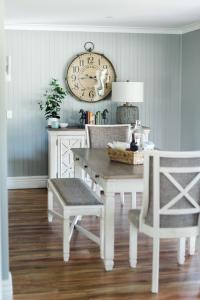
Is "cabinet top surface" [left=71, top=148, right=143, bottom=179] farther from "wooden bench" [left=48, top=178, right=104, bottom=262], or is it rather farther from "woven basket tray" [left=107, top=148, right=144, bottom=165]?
"wooden bench" [left=48, top=178, right=104, bottom=262]

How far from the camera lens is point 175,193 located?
10.8ft

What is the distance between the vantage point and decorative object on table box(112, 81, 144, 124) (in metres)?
6.15

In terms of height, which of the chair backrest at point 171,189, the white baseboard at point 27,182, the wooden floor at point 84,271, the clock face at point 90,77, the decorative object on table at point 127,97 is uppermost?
the clock face at point 90,77

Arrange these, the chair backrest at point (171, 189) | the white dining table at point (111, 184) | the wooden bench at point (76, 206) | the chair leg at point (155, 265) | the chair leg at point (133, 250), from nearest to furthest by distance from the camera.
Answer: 1. the chair backrest at point (171, 189)
2. the chair leg at point (155, 265)
3. the white dining table at point (111, 184)
4. the chair leg at point (133, 250)
5. the wooden bench at point (76, 206)

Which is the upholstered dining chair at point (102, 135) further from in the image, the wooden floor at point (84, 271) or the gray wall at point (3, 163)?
the gray wall at point (3, 163)

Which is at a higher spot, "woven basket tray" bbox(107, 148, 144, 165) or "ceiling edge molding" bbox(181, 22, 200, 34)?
"ceiling edge molding" bbox(181, 22, 200, 34)

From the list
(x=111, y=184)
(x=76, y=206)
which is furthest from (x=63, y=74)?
(x=111, y=184)

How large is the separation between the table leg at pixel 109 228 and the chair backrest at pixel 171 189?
0.31 meters

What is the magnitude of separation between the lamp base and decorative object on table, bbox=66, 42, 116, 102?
43 cm

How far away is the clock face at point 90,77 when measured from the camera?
6566 millimetres

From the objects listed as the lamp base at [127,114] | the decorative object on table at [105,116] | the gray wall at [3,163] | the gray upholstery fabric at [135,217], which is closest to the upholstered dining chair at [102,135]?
the lamp base at [127,114]

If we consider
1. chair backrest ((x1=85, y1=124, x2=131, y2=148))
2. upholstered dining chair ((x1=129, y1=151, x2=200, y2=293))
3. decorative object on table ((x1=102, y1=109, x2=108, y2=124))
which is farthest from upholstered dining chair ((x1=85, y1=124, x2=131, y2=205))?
upholstered dining chair ((x1=129, y1=151, x2=200, y2=293))

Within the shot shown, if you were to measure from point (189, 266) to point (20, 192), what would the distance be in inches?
124

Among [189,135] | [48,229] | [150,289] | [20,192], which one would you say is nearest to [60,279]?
[150,289]
